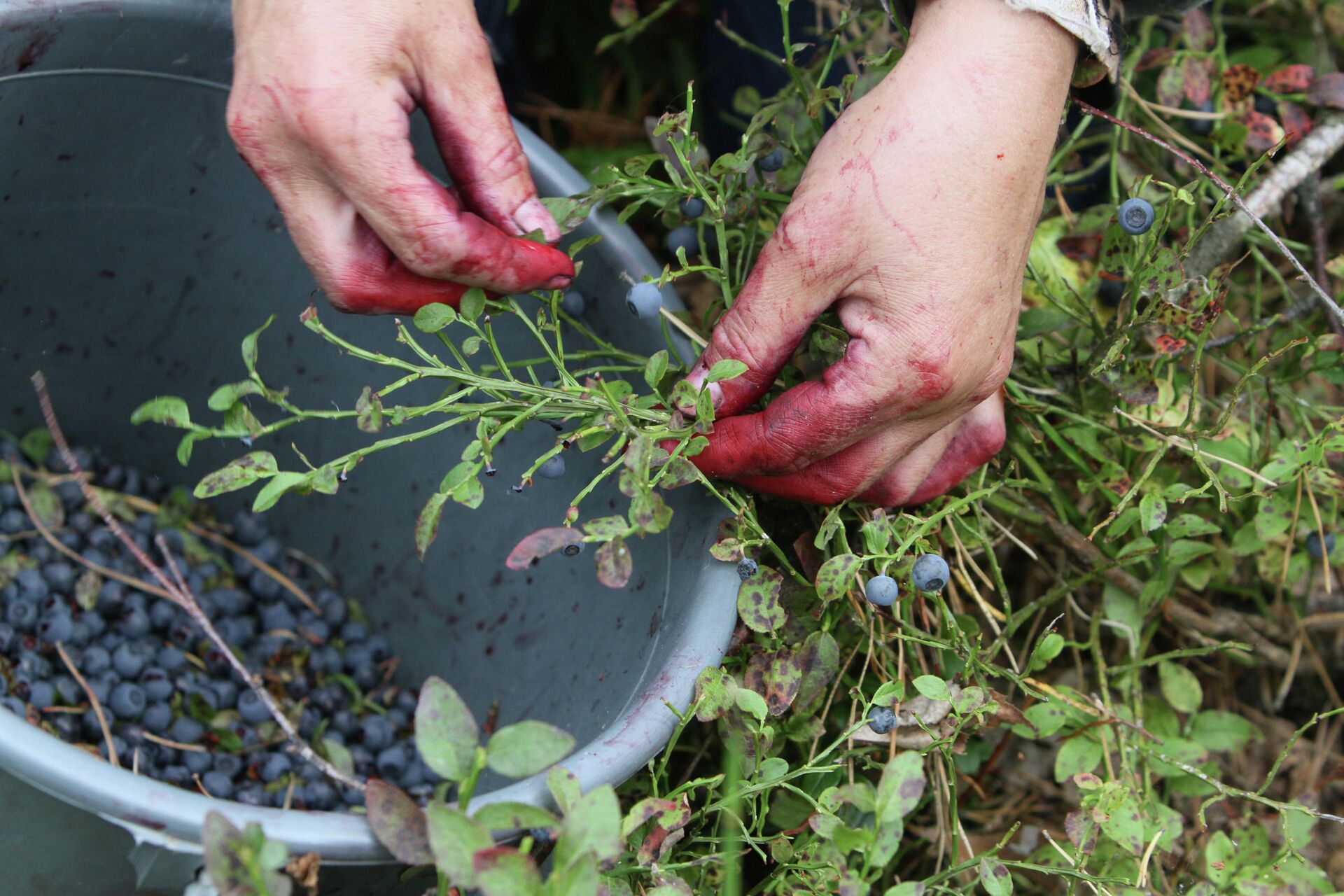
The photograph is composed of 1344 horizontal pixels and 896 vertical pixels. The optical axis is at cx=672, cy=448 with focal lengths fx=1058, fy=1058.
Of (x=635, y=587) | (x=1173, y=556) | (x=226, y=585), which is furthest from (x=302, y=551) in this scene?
(x=1173, y=556)

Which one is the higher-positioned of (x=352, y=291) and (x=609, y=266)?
(x=352, y=291)

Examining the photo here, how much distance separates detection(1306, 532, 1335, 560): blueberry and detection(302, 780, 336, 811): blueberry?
1.15 meters

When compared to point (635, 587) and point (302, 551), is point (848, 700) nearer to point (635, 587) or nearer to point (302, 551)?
point (635, 587)

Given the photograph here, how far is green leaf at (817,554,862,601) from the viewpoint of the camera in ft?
2.87

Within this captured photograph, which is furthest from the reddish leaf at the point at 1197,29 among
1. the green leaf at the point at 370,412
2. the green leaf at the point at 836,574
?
the green leaf at the point at 370,412

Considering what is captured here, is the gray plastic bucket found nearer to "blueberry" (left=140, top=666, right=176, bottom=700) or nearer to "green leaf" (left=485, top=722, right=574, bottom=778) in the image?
"green leaf" (left=485, top=722, right=574, bottom=778)

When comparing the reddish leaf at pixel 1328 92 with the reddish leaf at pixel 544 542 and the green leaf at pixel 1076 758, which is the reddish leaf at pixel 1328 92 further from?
the reddish leaf at pixel 544 542

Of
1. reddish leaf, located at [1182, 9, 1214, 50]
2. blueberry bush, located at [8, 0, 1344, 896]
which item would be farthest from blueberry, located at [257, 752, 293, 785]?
reddish leaf, located at [1182, 9, 1214, 50]

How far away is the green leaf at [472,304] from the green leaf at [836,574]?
35 centimetres

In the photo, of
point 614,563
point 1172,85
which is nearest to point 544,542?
point 614,563

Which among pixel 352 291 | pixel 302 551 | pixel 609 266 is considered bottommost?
pixel 302 551

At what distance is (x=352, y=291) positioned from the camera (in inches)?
36.3

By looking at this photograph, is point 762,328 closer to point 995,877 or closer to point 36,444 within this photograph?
point 995,877

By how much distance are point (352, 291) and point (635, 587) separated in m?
0.40
